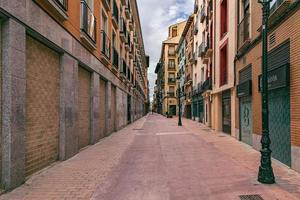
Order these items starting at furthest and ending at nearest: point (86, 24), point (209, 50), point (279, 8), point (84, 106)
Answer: point (209, 50), point (84, 106), point (86, 24), point (279, 8)

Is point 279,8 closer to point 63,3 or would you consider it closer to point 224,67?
point 63,3

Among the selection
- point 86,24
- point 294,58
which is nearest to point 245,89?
point 294,58

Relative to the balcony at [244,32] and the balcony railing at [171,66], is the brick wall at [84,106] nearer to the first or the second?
the balcony at [244,32]

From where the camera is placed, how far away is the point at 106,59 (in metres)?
16.1

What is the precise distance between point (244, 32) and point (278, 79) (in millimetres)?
5711

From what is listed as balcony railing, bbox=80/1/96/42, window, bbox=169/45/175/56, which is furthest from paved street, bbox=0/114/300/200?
window, bbox=169/45/175/56

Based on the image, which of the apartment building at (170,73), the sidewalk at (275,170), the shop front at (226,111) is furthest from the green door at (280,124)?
the apartment building at (170,73)

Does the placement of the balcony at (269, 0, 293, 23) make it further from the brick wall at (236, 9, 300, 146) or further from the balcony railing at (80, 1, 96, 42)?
the balcony railing at (80, 1, 96, 42)

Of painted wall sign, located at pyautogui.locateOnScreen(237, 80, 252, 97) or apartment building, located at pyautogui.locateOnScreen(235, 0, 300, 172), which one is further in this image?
painted wall sign, located at pyautogui.locateOnScreen(237, 80, 252, 97)

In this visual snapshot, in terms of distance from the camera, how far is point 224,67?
20.2 metres

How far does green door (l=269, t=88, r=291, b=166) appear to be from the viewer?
8.67 meters

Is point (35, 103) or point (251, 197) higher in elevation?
point (35, 103)

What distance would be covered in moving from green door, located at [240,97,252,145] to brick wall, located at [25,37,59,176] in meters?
8.31

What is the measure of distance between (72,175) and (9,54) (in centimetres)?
319
